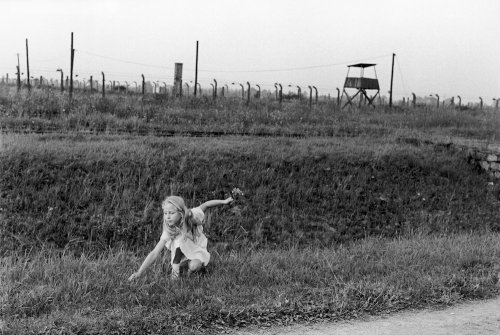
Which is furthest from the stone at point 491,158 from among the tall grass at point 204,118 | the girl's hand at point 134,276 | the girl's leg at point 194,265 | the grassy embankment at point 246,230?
the girl's hand at point 134,276

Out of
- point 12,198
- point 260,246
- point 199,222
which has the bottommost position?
point 260,246

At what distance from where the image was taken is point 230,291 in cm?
534

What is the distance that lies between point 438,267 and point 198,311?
3.32 meters

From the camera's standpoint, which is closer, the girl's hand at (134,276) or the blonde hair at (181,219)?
the girl's hand at (134,276)

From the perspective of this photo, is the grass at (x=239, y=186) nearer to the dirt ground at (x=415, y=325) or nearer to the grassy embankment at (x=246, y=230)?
the grassy embankment at (x=246, y=230)

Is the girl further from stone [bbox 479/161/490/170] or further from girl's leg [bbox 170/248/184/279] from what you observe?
stone [bbox 479/161/490/170]

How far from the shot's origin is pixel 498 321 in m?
5.01

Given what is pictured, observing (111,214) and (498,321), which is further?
(111,214)

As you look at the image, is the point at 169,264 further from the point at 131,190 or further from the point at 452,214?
the point at 452,214

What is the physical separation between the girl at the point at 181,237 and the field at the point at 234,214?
0.22 metres

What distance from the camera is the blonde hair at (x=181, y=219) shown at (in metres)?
5.71

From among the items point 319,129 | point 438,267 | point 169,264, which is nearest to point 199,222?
point 169,264

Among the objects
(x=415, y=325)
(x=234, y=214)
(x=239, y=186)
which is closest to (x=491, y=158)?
(x=239, y=186)

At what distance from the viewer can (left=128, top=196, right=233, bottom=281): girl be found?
5.71 metres
